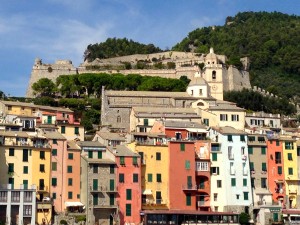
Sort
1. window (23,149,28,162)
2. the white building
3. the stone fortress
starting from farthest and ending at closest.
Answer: the stone fortress < the white building < window (23,149,28,162)

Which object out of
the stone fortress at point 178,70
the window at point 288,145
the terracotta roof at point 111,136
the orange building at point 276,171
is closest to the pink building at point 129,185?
the terracotta roof at point 111,136

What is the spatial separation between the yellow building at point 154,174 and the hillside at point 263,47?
60.6m

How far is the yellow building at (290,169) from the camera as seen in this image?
247 ft

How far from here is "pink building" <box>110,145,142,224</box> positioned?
2653 inches

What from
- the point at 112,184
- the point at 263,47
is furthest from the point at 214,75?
the point at 112,184

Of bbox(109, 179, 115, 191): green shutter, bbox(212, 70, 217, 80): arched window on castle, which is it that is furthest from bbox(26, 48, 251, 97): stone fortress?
bbox(109, 179, 115, 191): green shutter

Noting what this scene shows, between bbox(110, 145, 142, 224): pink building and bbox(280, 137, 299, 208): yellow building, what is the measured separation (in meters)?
16.7

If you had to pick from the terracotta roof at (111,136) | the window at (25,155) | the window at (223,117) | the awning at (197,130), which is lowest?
the window at (25,155)

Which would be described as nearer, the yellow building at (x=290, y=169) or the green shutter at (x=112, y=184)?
the green shutter at (x=112, y=184)

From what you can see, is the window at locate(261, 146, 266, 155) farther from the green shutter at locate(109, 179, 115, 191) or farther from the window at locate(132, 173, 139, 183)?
the green shutter at locate(109, 179, 115, 191)

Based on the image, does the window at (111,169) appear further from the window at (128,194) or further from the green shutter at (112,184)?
the window at (128,194)

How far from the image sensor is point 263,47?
153 metres

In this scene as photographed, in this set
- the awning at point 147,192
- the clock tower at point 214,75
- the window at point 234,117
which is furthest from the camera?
the clock tower at point 214,75

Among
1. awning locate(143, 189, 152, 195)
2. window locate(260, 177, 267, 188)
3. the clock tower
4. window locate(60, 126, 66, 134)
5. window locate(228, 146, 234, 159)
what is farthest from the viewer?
the clock tower
